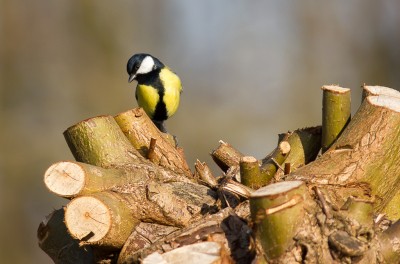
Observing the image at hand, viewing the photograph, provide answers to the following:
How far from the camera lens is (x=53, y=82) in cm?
465

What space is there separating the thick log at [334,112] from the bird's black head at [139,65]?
1.66 metres

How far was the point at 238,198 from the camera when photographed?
5.36 ft

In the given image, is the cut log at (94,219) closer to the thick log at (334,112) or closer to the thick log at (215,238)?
the thick log at (215,238)

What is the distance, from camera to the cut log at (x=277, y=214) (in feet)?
3.61

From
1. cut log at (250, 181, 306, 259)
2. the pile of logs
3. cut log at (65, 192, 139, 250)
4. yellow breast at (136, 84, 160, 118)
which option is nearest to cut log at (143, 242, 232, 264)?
the pile of logs

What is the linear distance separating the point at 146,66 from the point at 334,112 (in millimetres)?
1798

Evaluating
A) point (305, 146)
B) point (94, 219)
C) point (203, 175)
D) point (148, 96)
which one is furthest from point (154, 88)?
point (94, 219)

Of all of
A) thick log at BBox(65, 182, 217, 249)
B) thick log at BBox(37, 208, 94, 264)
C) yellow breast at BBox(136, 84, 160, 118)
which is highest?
yellow breast at BBox(136, 84, 160, 118)

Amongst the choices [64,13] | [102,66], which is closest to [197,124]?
[102,66]

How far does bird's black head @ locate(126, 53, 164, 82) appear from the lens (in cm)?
294

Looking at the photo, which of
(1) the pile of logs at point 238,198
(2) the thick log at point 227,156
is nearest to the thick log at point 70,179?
(1) the pile of logs at point 238,198

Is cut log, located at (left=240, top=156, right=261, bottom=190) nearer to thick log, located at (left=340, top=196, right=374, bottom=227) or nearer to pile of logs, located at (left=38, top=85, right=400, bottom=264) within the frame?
pile of logs, located at (left=38, top=85, right=400, bottom=264)

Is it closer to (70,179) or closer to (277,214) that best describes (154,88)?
(70,179)

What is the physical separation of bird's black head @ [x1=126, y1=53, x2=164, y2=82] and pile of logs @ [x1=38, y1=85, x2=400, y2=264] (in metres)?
1.03
